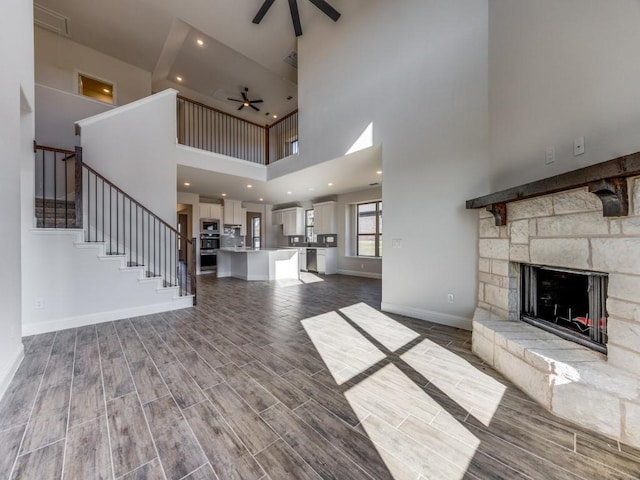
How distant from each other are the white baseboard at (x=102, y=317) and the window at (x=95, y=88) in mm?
5480

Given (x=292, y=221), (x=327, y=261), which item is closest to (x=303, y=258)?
(x=327, y=261)

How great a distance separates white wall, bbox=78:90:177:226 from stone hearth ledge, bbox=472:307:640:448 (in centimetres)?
518

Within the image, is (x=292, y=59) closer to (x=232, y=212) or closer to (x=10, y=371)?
(x=232, y=212)

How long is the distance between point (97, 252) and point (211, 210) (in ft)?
16.3

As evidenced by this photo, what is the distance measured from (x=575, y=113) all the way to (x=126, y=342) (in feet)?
16.0

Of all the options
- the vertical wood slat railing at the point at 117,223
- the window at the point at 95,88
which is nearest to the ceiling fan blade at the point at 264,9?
the vertical wood slat railing at the point at 117,223

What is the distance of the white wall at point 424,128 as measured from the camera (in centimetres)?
299

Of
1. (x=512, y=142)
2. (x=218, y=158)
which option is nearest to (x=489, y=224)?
(x=512, y=142)

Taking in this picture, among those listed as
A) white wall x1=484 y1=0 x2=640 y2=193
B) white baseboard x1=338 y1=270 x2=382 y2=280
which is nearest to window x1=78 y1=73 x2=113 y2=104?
white baseboard x1=338 y1=270 x2=382 y2=280

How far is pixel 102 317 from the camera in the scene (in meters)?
3.36

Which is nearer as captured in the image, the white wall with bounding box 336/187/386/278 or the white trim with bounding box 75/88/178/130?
the white trim with bounding box 75/88/178/130

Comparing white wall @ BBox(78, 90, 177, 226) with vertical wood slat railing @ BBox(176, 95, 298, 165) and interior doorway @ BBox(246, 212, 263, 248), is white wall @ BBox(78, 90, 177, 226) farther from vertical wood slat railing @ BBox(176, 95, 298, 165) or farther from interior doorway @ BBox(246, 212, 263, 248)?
interior doorway @ BBox(246, 212, 263, 248)

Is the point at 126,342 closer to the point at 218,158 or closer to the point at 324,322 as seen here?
the point at 324,322

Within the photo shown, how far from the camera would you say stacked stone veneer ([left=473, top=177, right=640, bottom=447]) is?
143 centimetres
